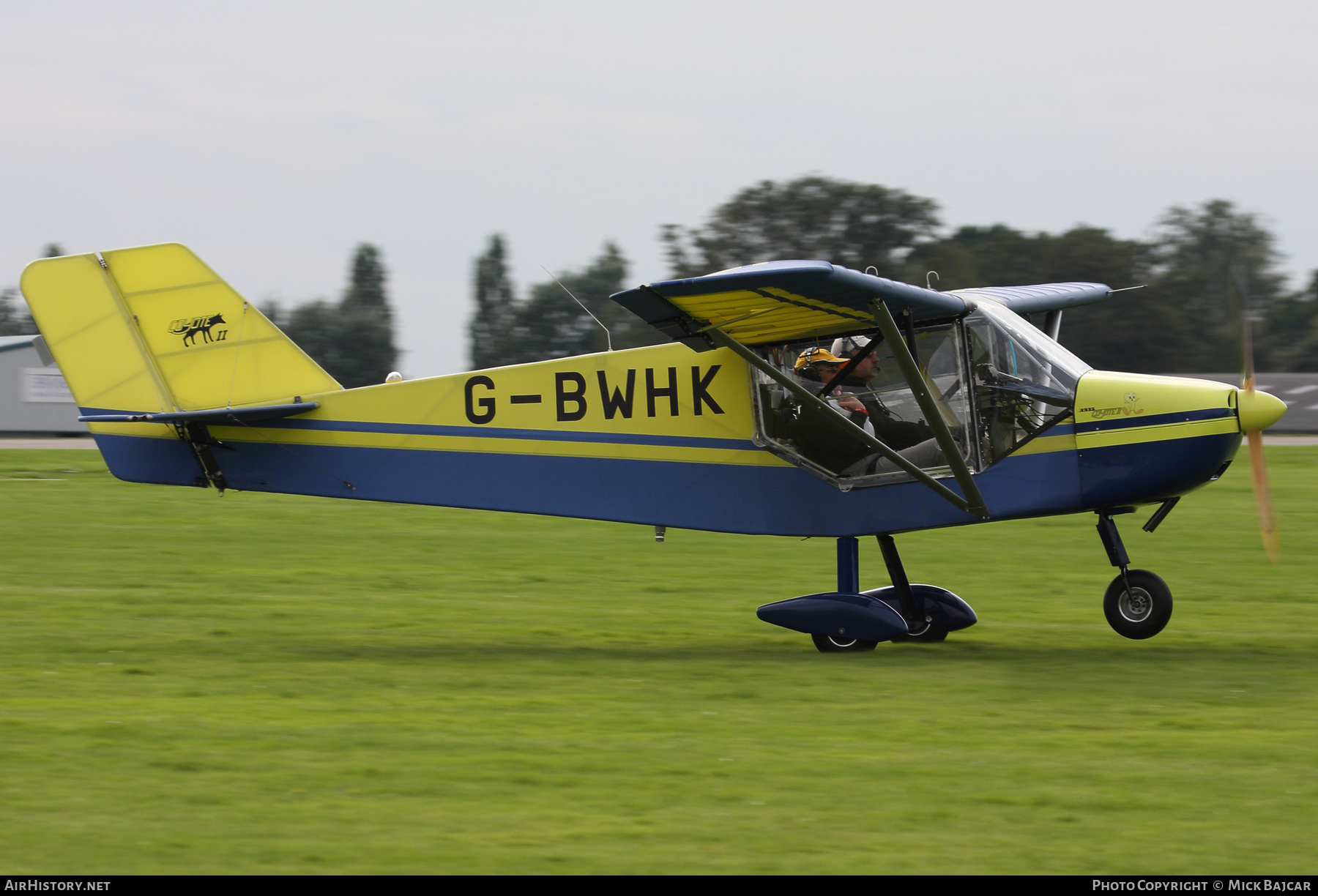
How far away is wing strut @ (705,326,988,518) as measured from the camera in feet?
28.6

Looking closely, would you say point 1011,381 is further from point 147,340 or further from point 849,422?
point 147,340

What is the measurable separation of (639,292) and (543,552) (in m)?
8.03

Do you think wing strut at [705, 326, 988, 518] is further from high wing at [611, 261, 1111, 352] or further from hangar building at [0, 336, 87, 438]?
hangar building at [0, 336, 87, 438]

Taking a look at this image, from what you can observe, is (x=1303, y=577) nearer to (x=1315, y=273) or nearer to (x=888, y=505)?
(x=888, y=505)

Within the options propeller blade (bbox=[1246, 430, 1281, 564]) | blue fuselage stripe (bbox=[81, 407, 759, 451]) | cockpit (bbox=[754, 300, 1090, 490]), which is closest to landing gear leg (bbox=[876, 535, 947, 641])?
cockpit (bbox=[754, 300, 1090, 490])

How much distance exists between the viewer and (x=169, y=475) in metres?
10.5

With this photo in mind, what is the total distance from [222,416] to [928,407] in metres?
5.35

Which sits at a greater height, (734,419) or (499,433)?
(734,419)

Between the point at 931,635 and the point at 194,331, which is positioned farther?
the point at 194,331

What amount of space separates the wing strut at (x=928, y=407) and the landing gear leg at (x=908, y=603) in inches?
32.0

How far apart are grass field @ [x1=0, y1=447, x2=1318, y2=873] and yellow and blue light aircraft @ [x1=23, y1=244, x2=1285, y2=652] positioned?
1.02 m

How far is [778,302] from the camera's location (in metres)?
8.41

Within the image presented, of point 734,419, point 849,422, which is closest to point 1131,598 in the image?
point 849,422
